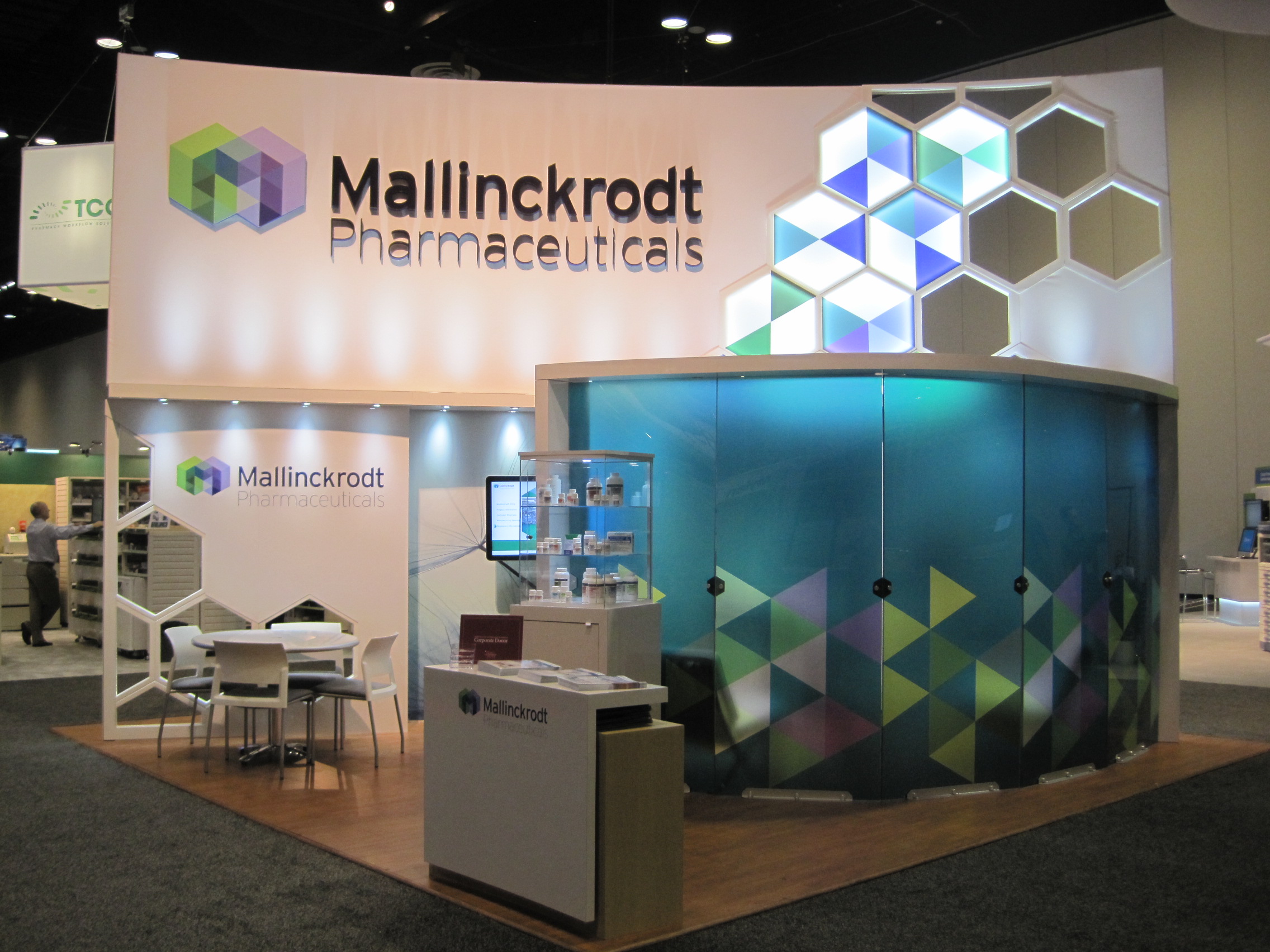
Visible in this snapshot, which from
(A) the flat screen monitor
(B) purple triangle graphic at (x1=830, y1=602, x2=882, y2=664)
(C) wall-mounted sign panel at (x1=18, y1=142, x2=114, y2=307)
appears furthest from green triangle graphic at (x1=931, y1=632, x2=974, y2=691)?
(C) wall-mounted sign panel at (x1=18, y1=142, x2=114, y2=307)

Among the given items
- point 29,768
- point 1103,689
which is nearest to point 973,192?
point 1103,689

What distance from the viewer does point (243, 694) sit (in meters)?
6.74

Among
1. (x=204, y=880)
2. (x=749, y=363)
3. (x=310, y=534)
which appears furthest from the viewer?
(x=310, y=534)

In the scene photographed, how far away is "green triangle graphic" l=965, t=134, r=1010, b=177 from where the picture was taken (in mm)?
7805

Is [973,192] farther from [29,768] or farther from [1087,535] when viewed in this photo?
[29,768]

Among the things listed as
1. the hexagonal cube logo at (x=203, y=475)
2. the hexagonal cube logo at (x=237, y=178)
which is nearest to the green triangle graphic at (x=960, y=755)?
the hexagonal cube logo at (x=203, y=475)

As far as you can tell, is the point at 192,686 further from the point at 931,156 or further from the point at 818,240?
the point at 931,156

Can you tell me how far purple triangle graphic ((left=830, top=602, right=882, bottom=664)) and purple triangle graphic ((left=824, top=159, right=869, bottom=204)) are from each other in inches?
131

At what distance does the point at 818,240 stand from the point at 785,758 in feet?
12.4

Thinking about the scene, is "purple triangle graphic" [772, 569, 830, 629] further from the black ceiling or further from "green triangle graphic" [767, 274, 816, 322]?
the black ceiling

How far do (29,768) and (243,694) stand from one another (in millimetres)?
1278

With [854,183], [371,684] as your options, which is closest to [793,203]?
[854,183]

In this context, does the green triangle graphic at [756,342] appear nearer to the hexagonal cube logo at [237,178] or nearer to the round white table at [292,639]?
the hexagonal cube logo at [237,178]

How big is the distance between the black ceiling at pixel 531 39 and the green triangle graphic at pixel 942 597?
257 inches
